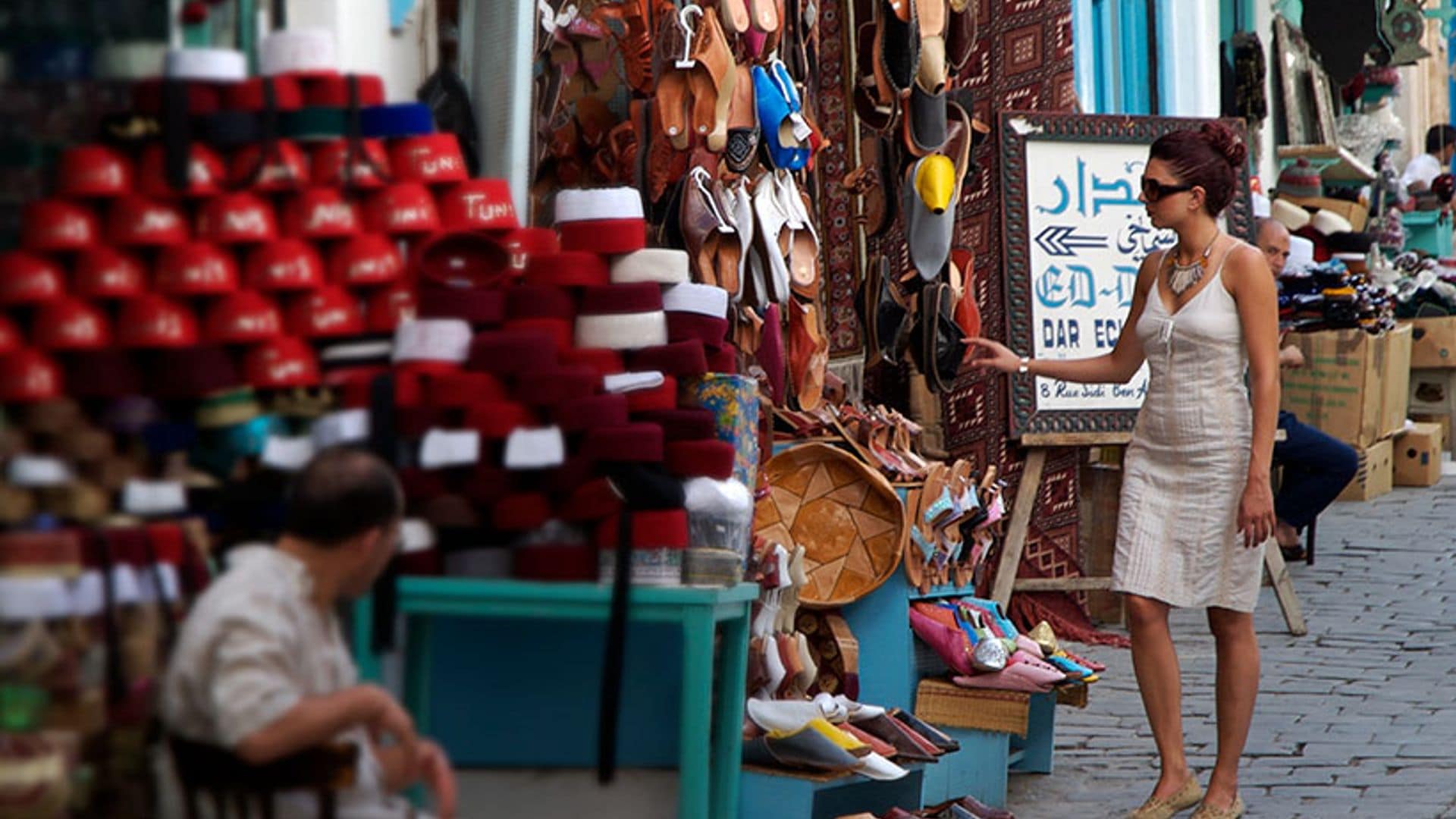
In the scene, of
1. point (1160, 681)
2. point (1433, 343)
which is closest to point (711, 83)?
point (1160, 681)

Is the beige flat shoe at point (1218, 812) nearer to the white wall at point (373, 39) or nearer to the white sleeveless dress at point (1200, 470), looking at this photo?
the white sleeveless dress at point (1200, 470)

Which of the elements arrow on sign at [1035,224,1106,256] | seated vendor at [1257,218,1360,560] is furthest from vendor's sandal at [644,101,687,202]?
seated vendor at [1257,218,1360,560]

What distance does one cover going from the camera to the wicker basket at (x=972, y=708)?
5.42 meters

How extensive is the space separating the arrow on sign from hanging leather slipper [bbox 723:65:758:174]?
8.21 feet

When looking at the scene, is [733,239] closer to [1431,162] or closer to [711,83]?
[711,83]

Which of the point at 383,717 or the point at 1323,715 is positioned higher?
the point at 383,717

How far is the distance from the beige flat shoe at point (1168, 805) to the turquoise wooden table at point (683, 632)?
1616 mm

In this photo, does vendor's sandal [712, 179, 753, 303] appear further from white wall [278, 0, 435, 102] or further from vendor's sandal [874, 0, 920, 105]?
white wall [278, 0, 435, 102]

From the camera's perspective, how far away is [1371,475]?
1258 centimetres

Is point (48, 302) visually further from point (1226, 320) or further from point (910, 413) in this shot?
point (910, 413)

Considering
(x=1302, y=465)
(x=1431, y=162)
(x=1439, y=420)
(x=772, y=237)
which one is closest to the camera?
(x=772, y=237)

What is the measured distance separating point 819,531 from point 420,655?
124 inches

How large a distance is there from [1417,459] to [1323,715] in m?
7.09

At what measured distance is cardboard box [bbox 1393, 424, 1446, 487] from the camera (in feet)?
43.5
